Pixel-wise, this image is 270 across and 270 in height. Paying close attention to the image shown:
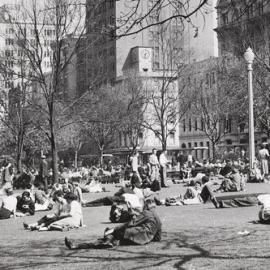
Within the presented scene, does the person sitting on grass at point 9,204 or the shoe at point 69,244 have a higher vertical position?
the person sitting on grass at point 9,204

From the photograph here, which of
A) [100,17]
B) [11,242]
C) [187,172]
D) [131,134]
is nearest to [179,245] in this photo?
[11,242]

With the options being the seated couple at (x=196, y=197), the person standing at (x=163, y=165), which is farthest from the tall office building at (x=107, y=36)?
the seated couple at (x=196, y=197)

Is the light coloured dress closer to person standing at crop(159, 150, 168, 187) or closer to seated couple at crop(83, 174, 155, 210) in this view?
seated couple at crop(83, 174, 155, 210)

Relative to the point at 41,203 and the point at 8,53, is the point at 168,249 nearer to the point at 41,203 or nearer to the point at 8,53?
the point at 41,203

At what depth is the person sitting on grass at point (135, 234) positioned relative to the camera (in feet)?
38.2

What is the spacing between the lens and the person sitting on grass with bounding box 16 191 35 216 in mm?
19781

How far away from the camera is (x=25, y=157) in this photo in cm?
6406

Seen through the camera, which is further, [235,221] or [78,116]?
[78,116]

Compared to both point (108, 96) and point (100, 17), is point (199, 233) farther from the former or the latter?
point (108, 96)

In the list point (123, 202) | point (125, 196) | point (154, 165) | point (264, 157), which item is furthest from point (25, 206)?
point (264, 157)

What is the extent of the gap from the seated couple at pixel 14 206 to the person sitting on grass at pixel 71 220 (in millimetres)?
4085

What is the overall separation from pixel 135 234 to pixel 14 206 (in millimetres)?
8349

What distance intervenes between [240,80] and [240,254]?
36.3 metres

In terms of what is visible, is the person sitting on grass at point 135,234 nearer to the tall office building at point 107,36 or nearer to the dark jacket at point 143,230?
the dark jacket at point 143,230
